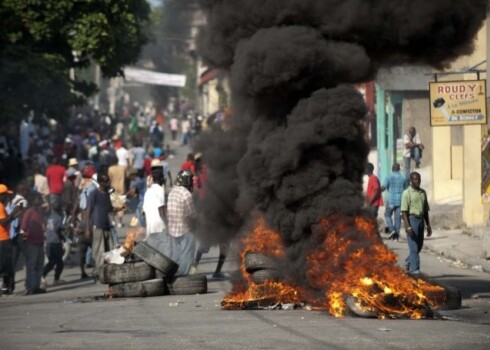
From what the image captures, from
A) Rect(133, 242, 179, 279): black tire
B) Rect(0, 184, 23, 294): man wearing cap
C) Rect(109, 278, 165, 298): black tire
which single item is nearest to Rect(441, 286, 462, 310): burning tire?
Rect(133, 242, 179, 279): black tire

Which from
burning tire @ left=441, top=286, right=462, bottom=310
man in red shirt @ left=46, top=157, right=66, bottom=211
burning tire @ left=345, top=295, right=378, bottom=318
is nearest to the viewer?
burning tire @ left=345, top=295, right=378, bottom=318

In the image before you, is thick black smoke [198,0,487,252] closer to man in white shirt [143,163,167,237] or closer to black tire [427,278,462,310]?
black tire [427,278,462,310]

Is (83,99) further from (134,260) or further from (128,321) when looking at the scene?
(128,321)

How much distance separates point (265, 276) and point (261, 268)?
16cm

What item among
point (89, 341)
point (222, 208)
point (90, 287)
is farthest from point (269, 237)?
point (90, 287)

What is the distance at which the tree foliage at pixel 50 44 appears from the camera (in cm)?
2938

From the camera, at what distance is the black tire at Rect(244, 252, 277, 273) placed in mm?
14258

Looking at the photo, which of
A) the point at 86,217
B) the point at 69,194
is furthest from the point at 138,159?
the point at 86,217

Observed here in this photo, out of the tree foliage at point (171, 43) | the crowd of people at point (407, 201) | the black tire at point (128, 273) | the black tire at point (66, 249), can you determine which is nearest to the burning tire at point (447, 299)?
the crowd of people at point (407, 201)

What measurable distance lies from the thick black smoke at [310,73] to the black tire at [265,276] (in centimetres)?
42

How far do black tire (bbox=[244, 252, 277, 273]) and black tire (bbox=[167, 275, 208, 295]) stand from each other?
2.19 metres

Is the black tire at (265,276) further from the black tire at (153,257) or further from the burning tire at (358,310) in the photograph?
the black tire at (153,257)

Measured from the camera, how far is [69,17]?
3041cm

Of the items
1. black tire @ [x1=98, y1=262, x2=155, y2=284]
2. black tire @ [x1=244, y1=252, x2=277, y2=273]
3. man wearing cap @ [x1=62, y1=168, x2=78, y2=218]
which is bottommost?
black tire @ [x1=98, y1=262, x2=155, y2=284]
